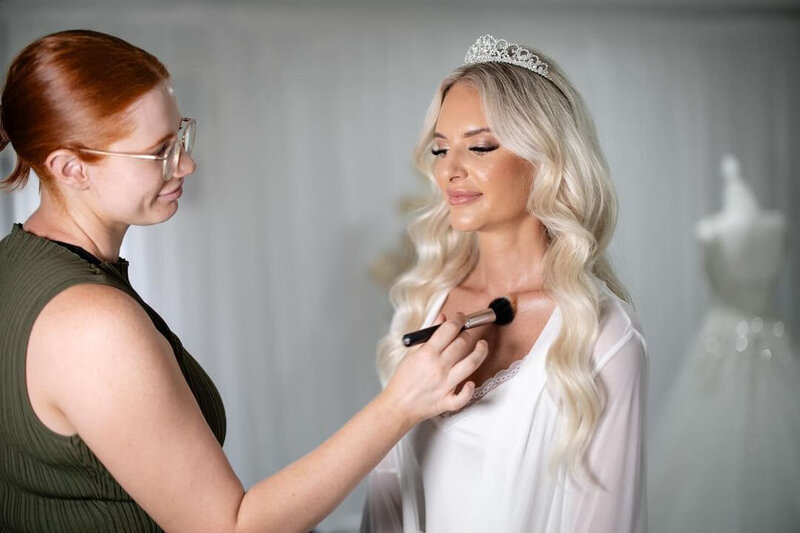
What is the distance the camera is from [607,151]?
4.24 meters

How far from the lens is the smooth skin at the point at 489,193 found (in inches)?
63.1

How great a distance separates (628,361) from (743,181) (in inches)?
131

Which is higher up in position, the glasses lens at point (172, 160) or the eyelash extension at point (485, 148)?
the glasses lens at point (172, 160)

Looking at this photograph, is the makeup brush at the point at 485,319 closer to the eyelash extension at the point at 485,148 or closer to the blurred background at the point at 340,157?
the eyelash extension at the point at 485,148

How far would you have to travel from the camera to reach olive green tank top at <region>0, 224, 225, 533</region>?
1051mm

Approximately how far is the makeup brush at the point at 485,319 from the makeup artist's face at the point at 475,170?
0.63 feet

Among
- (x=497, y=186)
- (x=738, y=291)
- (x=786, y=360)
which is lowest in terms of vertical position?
(x=786, y=360)

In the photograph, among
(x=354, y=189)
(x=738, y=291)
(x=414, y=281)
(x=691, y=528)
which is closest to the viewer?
(x=414, y=281)

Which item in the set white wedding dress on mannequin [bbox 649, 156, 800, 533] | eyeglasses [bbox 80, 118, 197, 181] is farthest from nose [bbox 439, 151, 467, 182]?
white wedding dress on mannequin [bbox 649, 156, 800, 533]

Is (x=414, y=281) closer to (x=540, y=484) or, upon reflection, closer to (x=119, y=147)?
(x=540, y=484)

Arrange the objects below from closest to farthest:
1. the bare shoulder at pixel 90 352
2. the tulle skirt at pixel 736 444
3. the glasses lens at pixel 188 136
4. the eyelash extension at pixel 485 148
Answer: the bare shoulder at pixel 90 352, the glasses lens at pixel 188 136, the eyelash extension at pixel 485 148, the tulle skirt at pixel 736 444

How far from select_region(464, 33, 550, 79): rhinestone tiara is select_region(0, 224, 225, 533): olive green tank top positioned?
3.06ft

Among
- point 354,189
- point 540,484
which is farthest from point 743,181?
point 540,484

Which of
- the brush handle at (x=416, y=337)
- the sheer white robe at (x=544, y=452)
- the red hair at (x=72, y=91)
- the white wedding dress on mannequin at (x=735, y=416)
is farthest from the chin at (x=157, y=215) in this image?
the white wedding dress on mannequin at (x=735, y=416)
